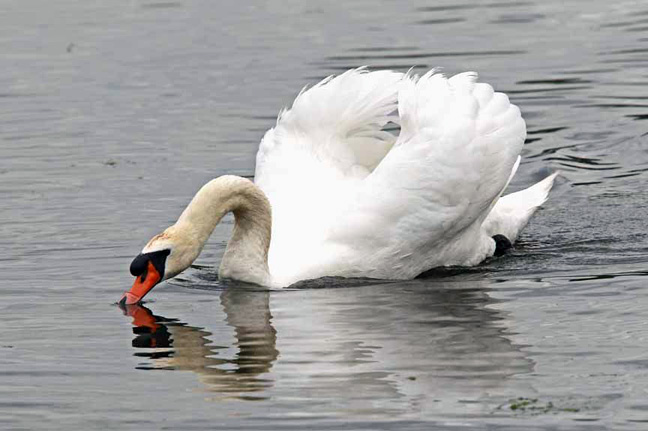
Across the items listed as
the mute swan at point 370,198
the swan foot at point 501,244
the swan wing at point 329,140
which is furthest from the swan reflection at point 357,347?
the swan wing at point 329,140

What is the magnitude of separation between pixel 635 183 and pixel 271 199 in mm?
3823

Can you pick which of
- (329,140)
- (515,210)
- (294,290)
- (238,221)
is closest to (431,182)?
(294,290)

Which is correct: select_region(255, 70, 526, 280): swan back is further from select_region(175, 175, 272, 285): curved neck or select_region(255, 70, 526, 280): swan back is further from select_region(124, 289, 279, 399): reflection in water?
select_region(124, 289, 279, 399): reflection in water

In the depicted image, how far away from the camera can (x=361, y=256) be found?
1133cm

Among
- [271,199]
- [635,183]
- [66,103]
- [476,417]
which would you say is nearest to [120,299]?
[271,199]

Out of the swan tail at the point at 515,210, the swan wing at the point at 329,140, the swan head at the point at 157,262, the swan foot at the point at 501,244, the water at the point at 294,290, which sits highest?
the swan wing at the point at 329,140

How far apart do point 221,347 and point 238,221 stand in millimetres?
1918

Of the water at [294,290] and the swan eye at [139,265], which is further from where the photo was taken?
the swan eye at [139,265]

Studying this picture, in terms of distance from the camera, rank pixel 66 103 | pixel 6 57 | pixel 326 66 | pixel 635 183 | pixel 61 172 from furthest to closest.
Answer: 1. pixel 6 57
2. pixel 326 66
3. pixel 66 103
4. pixel 61 172
5. pixel 635 183

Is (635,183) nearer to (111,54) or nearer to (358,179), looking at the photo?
A: (358,179)

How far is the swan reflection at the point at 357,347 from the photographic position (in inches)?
336

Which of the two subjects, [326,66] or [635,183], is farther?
[326,66]

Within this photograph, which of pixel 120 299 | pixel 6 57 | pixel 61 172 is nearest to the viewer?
pixel 120 299

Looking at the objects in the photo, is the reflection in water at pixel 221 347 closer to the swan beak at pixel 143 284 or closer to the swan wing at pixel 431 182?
the swan beak at pixel 143 284
